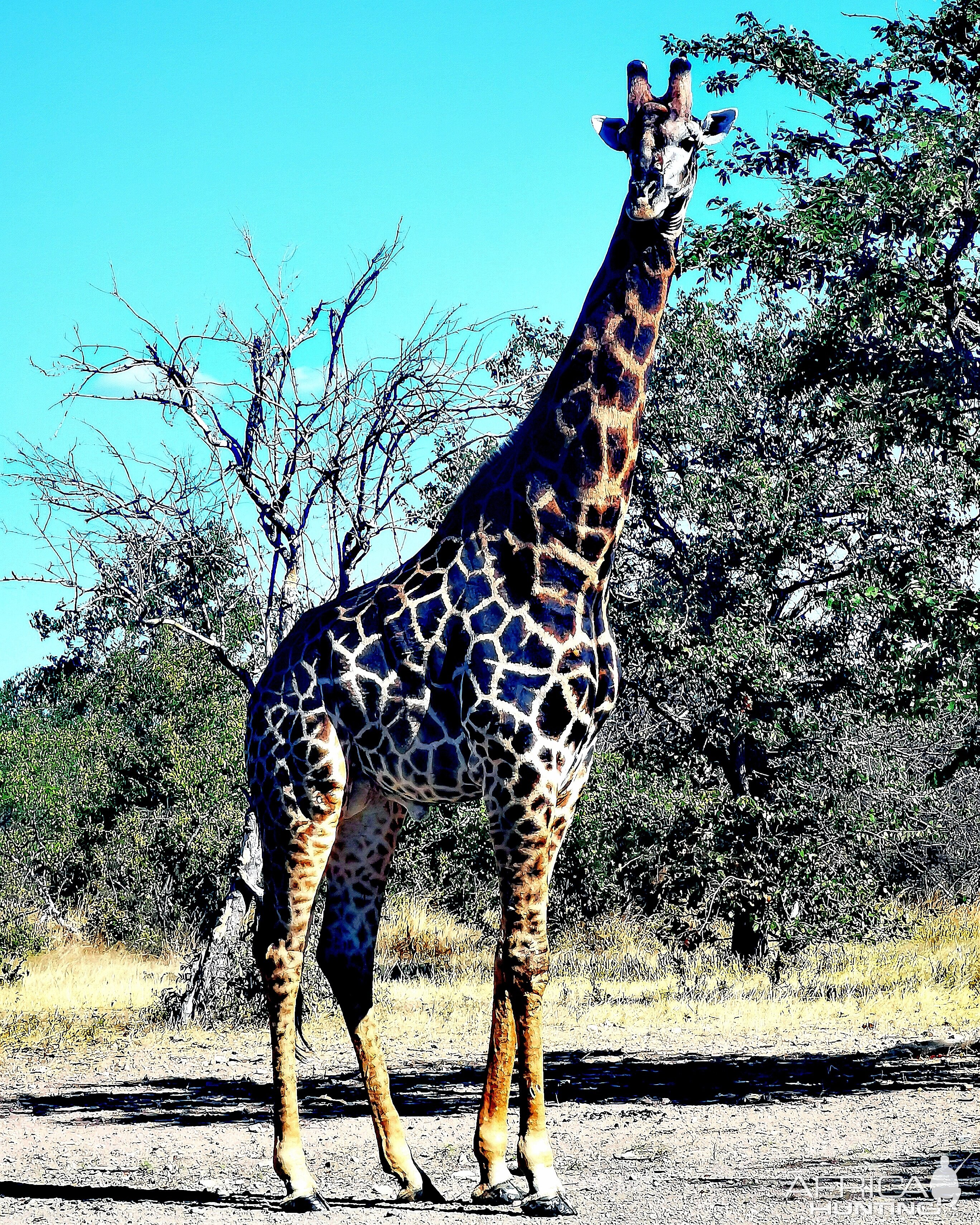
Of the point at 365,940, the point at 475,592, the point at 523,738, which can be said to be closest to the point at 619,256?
the point at 475,592

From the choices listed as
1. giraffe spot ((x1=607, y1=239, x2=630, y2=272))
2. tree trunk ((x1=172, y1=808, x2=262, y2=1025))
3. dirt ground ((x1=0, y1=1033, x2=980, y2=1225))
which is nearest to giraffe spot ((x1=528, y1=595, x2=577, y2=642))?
giraffe spot ((x1=607, y1=239, x2=630, y2=272))

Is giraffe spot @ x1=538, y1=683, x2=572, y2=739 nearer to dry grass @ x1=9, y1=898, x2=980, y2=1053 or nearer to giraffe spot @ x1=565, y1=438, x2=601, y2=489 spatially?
giraffe spot @ x1=565, y1=438, x2=601, y2=489

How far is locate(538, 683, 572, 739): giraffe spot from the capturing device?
5848mm

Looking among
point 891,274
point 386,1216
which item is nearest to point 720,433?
point 891,274

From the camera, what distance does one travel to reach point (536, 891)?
19.1ft

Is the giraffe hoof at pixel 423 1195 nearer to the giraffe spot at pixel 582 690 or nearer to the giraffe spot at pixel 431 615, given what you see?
the giraffe spot at pixel 582 690

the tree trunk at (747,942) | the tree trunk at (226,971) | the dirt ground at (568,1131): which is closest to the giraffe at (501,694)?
the dirt ground at (568,1131)

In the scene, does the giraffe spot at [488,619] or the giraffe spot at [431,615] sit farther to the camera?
the giraffe spot at [431,615]

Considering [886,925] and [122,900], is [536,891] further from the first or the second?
[122,900]

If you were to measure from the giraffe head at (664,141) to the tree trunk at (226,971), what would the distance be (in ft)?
26.5

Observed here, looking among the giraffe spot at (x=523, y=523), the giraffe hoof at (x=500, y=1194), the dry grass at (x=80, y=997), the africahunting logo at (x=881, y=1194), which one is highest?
the giraffe spot at (x=523, y=523)

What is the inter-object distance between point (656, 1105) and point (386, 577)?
4.35 m

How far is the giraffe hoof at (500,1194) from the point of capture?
5.61 m

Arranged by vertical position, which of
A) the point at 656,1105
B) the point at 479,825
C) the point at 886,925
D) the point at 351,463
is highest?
the point at 351,463
